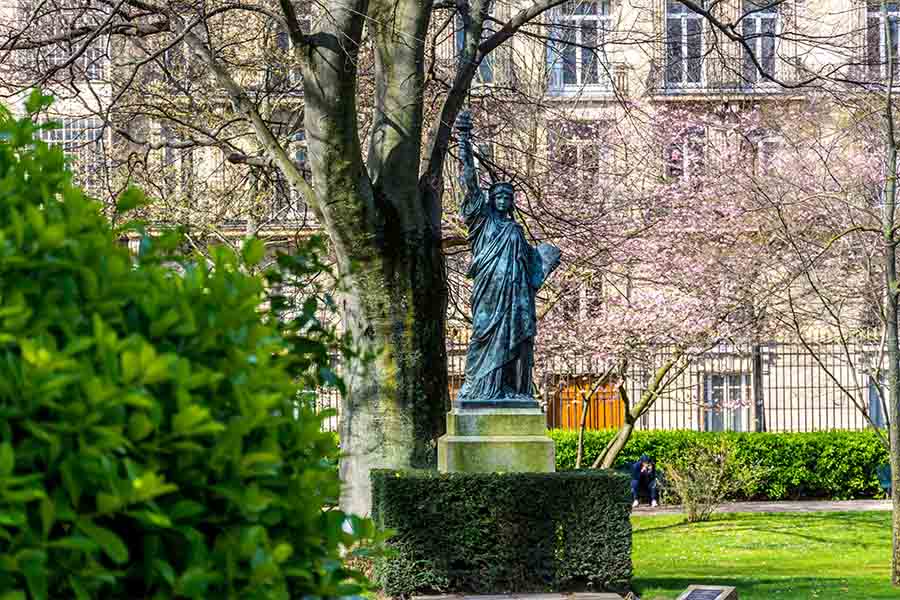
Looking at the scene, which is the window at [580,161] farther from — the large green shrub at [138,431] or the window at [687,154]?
the large green shrub at [138,431]

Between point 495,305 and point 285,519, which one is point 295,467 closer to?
point 285,519

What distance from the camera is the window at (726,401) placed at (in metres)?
30.1

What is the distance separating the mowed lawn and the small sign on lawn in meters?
3.46

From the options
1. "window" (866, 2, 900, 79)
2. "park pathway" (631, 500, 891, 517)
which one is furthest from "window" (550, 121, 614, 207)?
"park pathway" (631, 500, 891, 517)

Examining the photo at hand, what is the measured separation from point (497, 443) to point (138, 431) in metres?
10.2

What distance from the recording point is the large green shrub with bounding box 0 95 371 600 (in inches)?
95.7

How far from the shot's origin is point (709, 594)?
28.5 feet

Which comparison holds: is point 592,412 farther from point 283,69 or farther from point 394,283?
point 394,283

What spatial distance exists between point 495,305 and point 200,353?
1025cm

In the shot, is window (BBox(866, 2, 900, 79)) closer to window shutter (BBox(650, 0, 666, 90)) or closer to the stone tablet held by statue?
window shutter (BBox(650, 0, 666, 90))

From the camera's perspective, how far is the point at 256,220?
20.2m

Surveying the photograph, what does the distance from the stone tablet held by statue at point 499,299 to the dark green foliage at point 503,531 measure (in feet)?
3.09

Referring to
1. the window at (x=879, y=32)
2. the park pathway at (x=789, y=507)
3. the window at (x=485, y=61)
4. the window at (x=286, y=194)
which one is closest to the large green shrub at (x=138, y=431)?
the window at (x=879, y=32)

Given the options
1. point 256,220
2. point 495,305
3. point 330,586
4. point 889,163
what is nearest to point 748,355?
point 256,220
